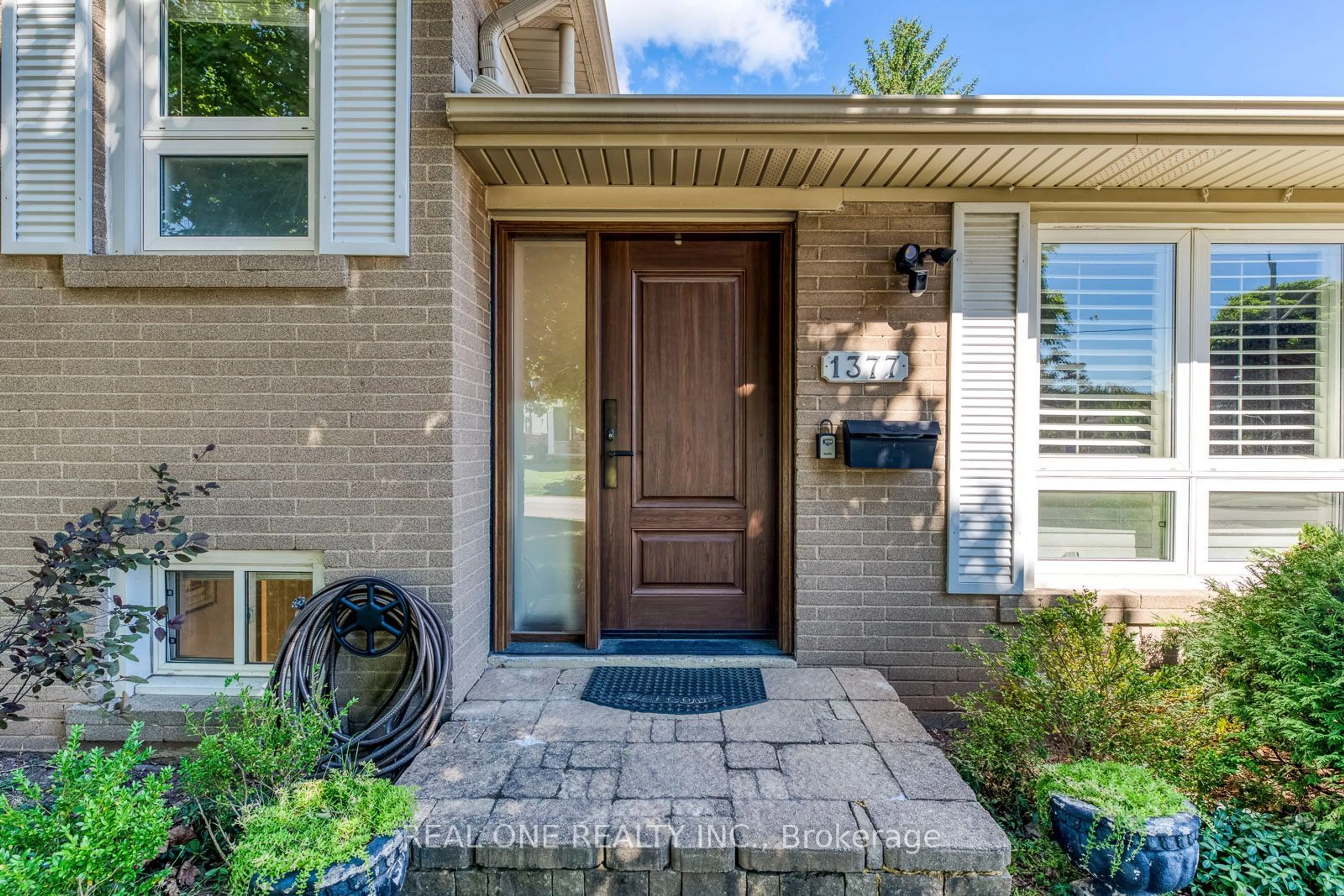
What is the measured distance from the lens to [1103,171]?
2787 millimetres

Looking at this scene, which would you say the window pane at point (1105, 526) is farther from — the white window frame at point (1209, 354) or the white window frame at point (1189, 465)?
the white window frame at point (1209, 354)

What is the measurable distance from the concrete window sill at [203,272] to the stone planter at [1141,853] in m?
3.21

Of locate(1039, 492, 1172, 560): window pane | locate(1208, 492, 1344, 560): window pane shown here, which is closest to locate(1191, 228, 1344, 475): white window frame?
locate(1208, 492, 1344, 560): window pane

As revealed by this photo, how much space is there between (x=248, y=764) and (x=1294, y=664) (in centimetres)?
347

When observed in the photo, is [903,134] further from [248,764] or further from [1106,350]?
[248,764]

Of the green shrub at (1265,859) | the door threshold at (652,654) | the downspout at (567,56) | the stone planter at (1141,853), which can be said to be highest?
the downspout at (567,56)

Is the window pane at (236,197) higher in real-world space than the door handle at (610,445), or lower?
higher

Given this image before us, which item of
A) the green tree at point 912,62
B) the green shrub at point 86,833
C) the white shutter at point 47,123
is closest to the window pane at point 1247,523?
the green shrub at point 86,833

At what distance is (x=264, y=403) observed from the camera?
8.52 feet

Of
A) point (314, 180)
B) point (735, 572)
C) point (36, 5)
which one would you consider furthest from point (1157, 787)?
point (36, 5)

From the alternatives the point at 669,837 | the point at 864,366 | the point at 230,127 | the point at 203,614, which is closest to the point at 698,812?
the point at 669,837

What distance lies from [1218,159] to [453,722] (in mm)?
3826

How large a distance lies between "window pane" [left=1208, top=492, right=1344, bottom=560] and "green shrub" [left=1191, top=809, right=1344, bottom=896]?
1.36 m

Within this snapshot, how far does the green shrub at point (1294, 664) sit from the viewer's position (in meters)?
2.15
